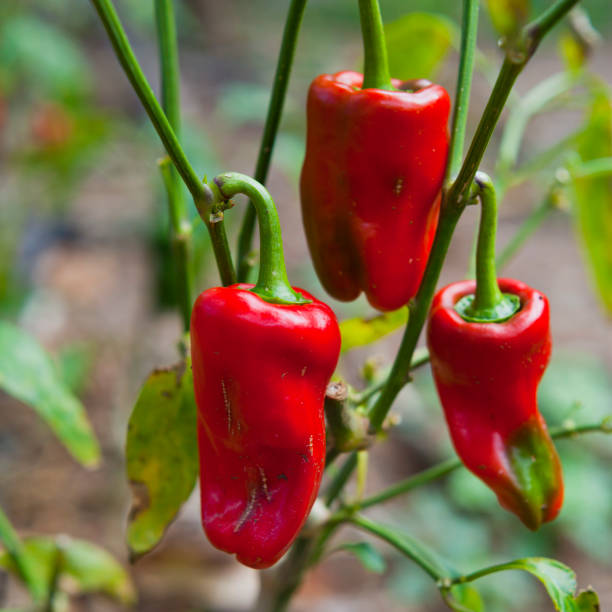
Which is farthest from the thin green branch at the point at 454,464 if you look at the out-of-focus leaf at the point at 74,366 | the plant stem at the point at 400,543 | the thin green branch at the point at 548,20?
the out-of-focus leaf at the point at 74,366

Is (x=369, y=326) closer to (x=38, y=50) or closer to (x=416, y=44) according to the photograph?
(x=416, y=44)

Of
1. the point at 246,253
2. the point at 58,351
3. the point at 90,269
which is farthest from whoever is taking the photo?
the point at 90,269

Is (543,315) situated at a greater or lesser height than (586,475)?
greater

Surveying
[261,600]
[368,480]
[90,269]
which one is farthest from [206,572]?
[90,269]

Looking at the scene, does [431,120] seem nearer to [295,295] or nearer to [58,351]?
[295,295]

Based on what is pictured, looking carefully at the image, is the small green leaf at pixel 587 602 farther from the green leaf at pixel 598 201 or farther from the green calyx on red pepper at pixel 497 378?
the green leaf at pixel 598 201

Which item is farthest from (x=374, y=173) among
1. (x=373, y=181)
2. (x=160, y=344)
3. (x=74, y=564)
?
(x=160, y=344)

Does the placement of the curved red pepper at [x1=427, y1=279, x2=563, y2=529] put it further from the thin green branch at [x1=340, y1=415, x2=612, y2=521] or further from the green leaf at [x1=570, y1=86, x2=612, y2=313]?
the green leaf at [x1=570, y1=86, x2=612, y2=313]
